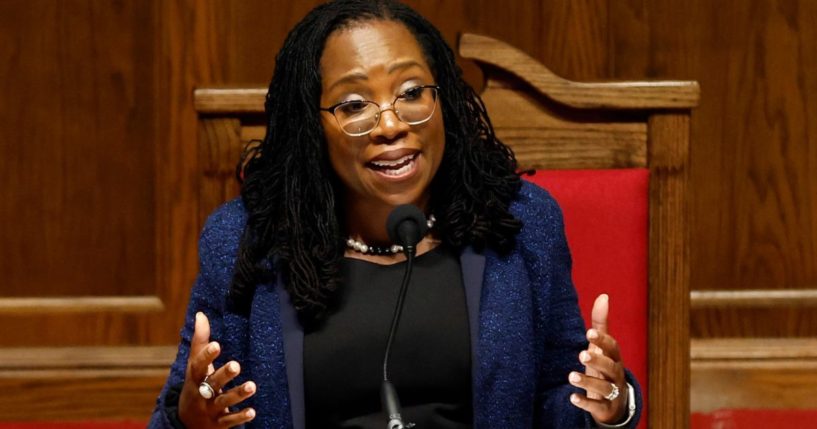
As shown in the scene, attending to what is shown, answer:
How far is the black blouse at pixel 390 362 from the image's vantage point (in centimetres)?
109

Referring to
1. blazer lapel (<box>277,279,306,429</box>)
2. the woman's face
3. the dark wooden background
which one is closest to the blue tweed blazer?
blazer lapel (<box>277,279,306,429</box>)

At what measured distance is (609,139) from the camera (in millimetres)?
1240

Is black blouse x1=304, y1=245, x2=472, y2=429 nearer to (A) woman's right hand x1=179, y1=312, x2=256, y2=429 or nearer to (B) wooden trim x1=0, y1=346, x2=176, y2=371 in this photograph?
(A) woman's right hand x1=179, y1=312, x2=256, y2=429

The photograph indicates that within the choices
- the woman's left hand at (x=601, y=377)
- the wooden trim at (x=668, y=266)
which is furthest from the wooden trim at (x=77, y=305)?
the woman's left hand at (x=601, y=377)

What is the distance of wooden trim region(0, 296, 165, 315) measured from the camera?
180 centimetres

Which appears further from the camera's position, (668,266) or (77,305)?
(77,305)

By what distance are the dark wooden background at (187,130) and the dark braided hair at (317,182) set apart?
61 cm

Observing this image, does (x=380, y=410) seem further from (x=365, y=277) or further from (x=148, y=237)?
(x=148, y=237)

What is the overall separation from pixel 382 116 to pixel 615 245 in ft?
0.96

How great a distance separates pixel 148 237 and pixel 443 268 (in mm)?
792

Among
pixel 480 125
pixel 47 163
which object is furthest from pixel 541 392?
pixel 47 163

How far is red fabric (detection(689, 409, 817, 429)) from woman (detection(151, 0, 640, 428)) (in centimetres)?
65

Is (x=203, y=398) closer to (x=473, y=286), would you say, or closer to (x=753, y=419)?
(x=473, y=286)

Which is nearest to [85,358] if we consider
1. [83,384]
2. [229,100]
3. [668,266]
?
[83,384]
